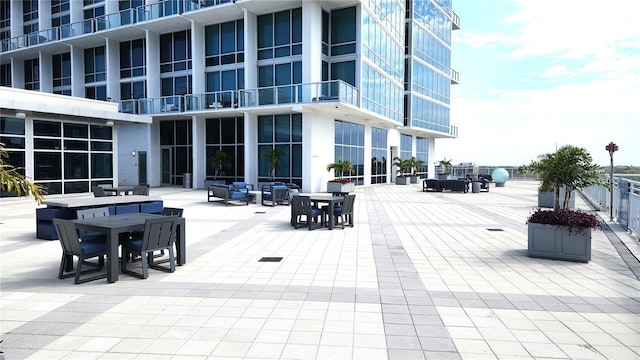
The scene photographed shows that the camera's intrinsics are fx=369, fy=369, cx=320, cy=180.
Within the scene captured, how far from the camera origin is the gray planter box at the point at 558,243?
687 cm

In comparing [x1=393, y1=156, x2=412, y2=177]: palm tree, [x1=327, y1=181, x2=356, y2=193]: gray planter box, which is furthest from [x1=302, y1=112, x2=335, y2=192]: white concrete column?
[x1=393, y1=156, x2=412, y2=177]: palm tree

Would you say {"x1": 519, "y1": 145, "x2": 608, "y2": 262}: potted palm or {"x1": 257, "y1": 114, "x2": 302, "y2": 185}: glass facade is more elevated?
{"x1": 257, "y1": 114, "x2": 302, "y2": 185}: glass facade

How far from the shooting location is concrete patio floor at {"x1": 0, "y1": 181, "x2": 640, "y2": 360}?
363 cm

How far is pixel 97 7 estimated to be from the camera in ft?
105

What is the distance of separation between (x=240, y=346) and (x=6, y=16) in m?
48.2

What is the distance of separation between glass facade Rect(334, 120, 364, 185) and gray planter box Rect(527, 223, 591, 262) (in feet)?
61.8

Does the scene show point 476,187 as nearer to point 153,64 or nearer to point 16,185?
point 153,64

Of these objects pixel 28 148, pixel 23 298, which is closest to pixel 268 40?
pixel 28 148

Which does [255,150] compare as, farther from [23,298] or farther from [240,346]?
[240,346]

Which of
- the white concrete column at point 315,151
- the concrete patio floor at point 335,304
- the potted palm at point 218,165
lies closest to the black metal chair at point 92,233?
the concrete patio floor at point 335,304

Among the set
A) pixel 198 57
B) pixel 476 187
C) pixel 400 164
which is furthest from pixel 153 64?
pixel 476 187

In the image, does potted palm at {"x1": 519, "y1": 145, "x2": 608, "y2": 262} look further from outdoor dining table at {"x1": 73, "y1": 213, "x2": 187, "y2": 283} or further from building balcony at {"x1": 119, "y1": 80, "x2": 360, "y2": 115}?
building balcony at {"x1": 119, "y1": 80, "x2": 360, "y2": 115}

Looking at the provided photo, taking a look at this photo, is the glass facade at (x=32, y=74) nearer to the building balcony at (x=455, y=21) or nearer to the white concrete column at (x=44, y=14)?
the white concrete column at (x=44, y=14)

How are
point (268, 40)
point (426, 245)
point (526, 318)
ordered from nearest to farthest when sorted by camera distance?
1. point (526, 318)
2. point (426, 245)
3. point (268, 40)
